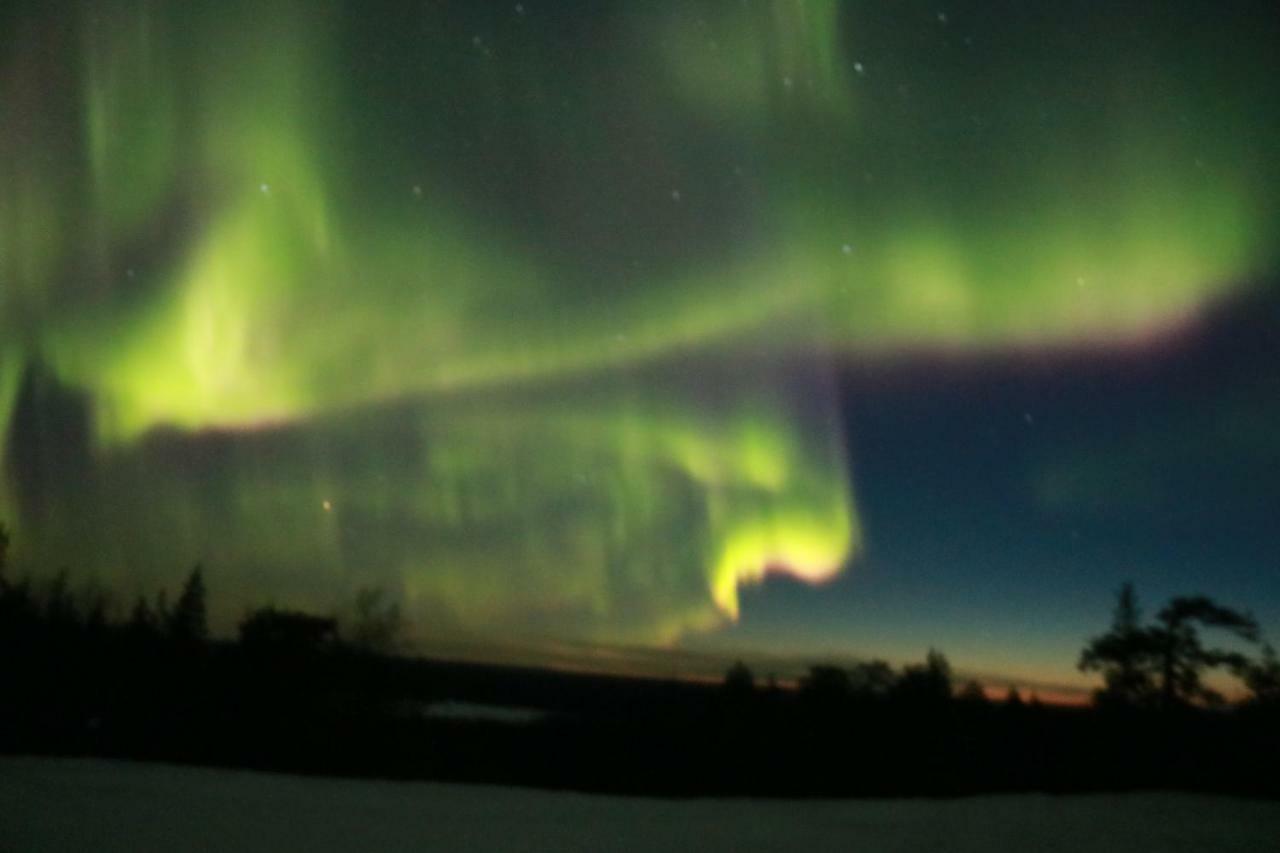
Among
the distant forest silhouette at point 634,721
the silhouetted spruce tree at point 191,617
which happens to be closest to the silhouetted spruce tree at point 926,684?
the distant forest silhouette at point 634,721

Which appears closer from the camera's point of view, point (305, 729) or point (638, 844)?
point (638, 844)

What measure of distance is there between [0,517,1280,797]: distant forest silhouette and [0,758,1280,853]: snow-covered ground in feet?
3.91

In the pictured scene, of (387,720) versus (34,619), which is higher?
Answer: (34,619)

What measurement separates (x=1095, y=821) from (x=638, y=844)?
3.28 metres

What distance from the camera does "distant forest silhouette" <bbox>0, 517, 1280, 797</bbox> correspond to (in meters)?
8.48

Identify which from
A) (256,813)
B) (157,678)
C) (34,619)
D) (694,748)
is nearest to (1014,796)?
(694,748)

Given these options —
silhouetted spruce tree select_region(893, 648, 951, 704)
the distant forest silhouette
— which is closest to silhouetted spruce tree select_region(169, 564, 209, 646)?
the distant forest silhouette

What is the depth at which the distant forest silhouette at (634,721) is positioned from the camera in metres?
8.48

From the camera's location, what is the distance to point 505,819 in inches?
231

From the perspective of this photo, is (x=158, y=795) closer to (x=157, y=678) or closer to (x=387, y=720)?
(x=387, y=720)

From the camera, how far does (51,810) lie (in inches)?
209

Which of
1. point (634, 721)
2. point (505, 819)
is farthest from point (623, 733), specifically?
point (505, 819)

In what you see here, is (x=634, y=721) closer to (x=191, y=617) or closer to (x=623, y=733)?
(x=623, y=733)

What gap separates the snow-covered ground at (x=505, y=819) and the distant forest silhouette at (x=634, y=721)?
1192mm
